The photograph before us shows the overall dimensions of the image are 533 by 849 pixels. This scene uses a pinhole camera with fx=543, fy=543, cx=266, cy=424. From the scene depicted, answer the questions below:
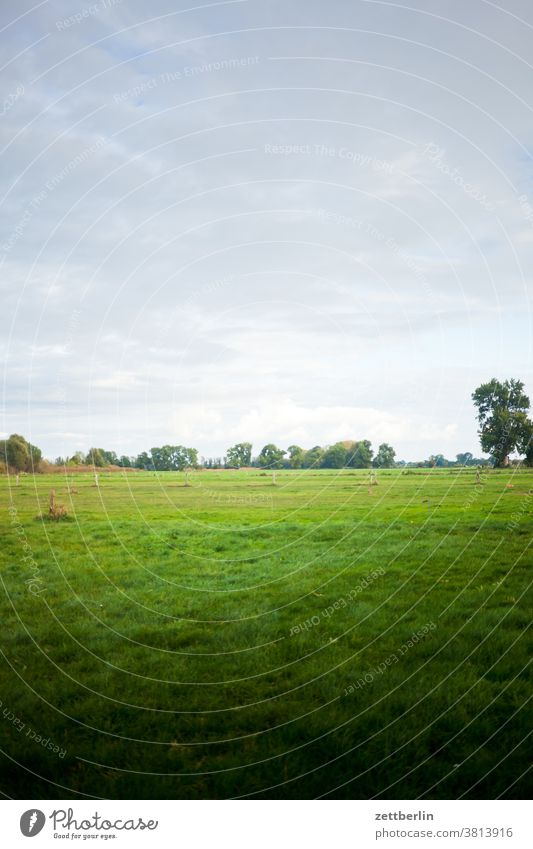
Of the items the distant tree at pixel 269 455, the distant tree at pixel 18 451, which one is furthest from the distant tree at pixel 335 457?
the distant tree at pixel 18 451

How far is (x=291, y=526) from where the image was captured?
2003 cm

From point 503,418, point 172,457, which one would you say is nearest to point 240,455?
point 172,457

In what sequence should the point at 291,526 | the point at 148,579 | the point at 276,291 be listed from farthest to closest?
the point at 291,526, the point at 276,291, the point at 148,579

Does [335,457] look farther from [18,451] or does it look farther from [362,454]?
[18,451]

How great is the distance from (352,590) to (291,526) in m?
8.20

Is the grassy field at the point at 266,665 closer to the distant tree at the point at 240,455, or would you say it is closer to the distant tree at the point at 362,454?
the distant tree at the point at 240,455

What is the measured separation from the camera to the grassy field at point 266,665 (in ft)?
18.9

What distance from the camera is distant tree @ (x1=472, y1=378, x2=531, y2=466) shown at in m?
21.6

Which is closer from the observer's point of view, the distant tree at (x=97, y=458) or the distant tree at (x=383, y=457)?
the distant tree at (x=97, y=458)

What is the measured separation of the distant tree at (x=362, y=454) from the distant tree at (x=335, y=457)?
0.62m

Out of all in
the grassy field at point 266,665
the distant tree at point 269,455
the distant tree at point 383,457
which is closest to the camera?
the grassy field at point 266,665

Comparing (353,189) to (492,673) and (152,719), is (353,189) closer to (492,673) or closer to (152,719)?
(492,673)

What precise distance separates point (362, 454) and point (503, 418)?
1390cm
